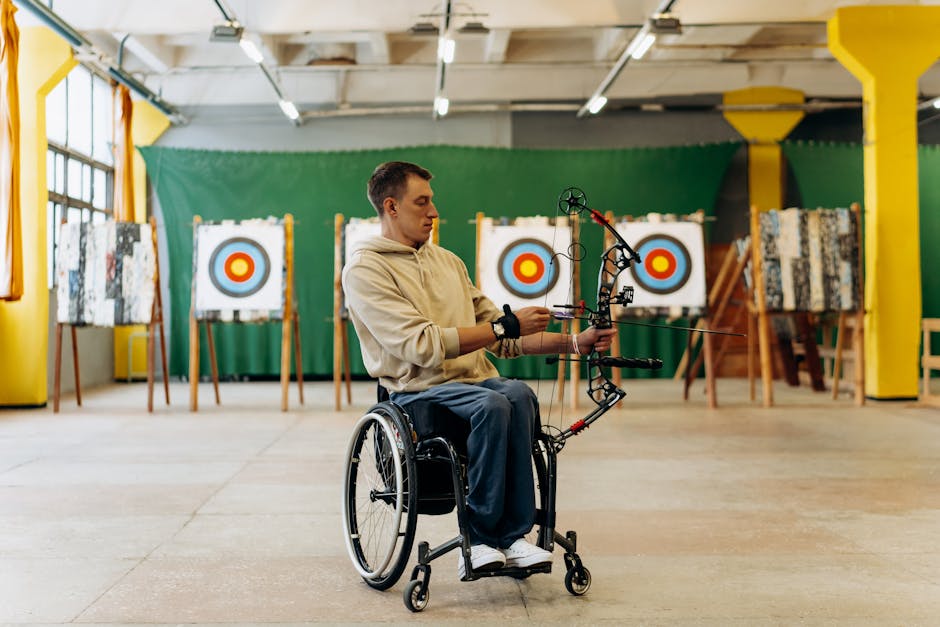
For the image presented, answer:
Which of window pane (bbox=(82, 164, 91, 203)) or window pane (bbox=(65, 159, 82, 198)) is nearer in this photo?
window pane (bbox=(65, 159, 82, 198))

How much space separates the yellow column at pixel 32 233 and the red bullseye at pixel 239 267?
3.71ft

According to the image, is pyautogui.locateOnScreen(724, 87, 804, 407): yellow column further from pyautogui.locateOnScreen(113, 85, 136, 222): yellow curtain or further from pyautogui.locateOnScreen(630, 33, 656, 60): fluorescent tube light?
pyautogui.locateOnScreen(113, 85, 136, 222): yellow curtain

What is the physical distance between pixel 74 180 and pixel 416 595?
6.77m

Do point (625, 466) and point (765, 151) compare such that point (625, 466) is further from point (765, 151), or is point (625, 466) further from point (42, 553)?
point (765, 151)

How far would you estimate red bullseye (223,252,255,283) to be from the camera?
20.7 ft

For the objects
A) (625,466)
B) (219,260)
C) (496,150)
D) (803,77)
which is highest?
(803,77)

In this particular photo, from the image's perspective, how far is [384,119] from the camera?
919 cm

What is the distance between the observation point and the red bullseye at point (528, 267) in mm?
6316

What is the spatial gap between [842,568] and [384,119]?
743 cm

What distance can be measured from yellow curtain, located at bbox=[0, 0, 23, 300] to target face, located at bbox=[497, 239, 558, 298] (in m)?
2.84

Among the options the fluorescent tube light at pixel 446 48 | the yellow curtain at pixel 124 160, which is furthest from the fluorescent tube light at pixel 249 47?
the yellow curtain at pixel 124 160

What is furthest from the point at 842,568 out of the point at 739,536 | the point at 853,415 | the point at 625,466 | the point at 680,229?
the point at 680,229

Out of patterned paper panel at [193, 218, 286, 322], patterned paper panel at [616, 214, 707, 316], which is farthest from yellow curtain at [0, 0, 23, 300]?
patterned paper panel at [616, 214, 707, 316]

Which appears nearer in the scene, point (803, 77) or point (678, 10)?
point (678, 10)
